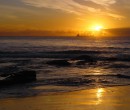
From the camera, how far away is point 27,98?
42.8 feet

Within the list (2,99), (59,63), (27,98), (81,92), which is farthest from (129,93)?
(59,63)

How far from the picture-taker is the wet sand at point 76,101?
1099 centimetres

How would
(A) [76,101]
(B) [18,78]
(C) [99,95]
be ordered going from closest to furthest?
1. (A) [76,101]
2. (C) [99,95]
3. (B) [18,78]

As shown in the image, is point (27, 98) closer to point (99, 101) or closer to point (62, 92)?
point (62, 92)

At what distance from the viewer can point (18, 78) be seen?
1766 cm

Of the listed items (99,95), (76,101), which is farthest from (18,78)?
(76,101)

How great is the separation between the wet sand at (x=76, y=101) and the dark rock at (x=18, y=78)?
151 inches

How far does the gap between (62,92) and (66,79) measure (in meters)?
4.50

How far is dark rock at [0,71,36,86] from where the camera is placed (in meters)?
16.6

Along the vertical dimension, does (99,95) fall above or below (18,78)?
below

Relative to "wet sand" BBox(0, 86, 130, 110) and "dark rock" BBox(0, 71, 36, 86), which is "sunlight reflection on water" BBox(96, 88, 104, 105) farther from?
"dark rock" BBox(0, 71, 36, 86)

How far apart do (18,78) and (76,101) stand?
6.39 metres

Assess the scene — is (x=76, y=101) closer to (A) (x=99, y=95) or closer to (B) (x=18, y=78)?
(A) (x=99, y=95)

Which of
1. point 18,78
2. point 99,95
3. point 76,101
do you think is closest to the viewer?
point 76,101
